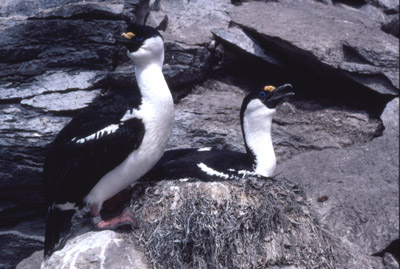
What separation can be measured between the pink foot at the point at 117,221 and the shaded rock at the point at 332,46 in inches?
122

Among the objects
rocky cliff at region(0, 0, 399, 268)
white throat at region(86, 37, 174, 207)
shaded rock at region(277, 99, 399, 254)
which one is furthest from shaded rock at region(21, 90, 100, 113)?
shaded rock at region(277, 99, 399, 254)

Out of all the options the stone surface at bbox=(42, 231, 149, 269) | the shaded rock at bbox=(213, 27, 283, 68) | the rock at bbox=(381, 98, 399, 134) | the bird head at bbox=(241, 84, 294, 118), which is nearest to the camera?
the stone surface at bbox=(42, 231, 149, 269)

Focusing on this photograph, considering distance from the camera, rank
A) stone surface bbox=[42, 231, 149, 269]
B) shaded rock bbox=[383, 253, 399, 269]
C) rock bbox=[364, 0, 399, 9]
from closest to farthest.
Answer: stone surface bbox=[42, 231, 149, 269]
shaded rock bbox=[383, 253, 399, 269]
rock bbox=[364, 0, 399, 9]

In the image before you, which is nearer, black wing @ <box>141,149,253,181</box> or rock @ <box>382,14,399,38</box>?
black wing @ <box>141,149,253,181</box>

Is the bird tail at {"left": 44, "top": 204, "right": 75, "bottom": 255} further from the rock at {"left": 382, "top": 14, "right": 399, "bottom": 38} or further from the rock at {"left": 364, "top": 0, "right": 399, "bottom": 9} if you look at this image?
the rock at {"left": 364, "top": 0, "right": 399, "bottom": 9}

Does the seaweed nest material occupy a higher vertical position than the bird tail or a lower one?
higher

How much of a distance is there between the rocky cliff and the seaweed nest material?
9 centimetres

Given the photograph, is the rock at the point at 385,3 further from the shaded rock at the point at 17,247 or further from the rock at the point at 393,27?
the shaded rock at the point at 17,247

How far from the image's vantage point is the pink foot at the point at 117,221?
3.80 m

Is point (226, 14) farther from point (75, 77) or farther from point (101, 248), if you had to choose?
point (101, 248)

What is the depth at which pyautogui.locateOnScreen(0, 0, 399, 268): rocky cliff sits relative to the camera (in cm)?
508

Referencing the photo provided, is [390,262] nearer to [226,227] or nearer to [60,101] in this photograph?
[226,227]

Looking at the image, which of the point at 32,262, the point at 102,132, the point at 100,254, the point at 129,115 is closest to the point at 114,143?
the point at 102,132

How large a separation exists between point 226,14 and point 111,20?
2068 mm
